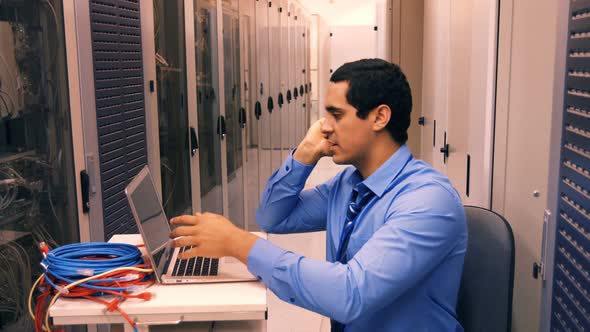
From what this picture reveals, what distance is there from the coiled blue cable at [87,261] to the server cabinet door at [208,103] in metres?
1.75

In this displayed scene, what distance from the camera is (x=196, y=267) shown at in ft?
4.55

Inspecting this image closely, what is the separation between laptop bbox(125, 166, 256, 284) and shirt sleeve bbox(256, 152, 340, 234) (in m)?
0.27

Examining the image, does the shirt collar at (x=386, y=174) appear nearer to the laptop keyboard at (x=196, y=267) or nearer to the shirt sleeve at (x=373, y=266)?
the shirt sleeve at (x=373, y=266)

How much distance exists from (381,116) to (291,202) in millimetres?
436

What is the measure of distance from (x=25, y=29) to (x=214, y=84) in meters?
1.83

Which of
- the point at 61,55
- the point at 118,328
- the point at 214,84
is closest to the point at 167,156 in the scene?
the point at 214,84

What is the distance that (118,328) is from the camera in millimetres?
1363

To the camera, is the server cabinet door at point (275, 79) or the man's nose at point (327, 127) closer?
the man's nose at point (327, 127)

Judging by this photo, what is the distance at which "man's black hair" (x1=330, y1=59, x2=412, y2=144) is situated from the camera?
1.39 meters

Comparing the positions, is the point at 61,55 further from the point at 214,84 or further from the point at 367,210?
the point at 214,84

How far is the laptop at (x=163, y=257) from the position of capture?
4.20 ft

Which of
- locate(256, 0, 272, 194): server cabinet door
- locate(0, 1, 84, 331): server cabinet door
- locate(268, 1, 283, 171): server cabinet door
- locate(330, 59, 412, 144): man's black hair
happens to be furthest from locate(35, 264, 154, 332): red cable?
locate(268, 1, 283, 171): server cabinet door

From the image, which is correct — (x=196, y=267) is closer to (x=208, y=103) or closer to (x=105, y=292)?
(x=105, y=292)

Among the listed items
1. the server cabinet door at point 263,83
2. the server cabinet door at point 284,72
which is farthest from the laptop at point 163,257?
the server cabinet door at point 284,72
